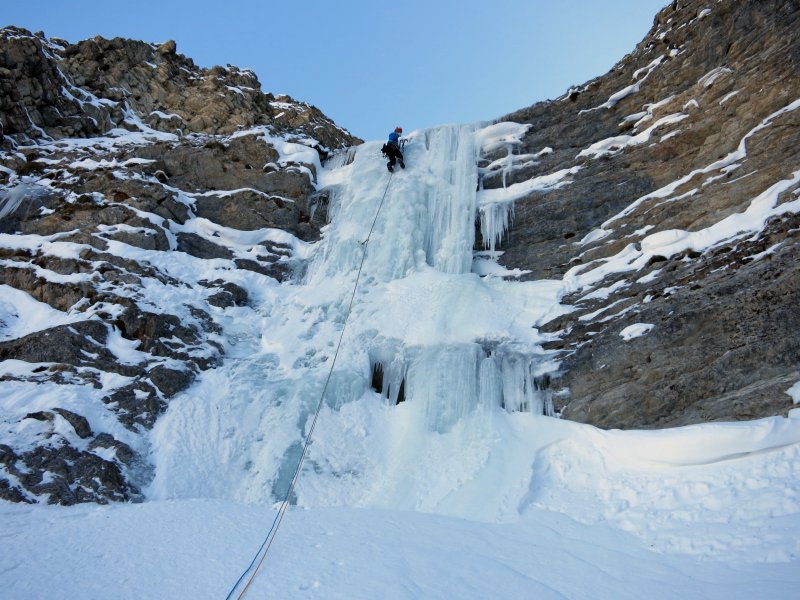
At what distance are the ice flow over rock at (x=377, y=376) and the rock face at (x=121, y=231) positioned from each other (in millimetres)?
777

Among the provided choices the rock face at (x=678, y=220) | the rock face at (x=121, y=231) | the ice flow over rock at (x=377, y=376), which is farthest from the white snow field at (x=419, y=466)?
the rock face at (x=121, y=231)

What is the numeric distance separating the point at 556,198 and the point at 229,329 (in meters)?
8.13

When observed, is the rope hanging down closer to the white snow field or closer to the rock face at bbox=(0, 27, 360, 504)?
the white snow field

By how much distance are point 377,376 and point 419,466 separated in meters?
2.45

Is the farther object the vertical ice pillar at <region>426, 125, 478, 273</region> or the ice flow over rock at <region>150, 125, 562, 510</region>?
the vertical ice pillar at <region>426, 125, 478, 273</region>

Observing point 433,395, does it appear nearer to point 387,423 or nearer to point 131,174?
point 387,423

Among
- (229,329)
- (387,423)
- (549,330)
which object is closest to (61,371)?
(229,329)

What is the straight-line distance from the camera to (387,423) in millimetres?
10359

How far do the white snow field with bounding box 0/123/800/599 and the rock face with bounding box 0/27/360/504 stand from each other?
67cm

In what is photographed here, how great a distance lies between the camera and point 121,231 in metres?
12.9

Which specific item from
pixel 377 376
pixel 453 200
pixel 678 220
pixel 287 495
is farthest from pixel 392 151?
pixel 287 495

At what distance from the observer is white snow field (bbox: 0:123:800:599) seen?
4.96 metres

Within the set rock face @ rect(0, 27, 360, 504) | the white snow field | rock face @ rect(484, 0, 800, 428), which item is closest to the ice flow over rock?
the white snow field

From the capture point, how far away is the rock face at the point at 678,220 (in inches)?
309
